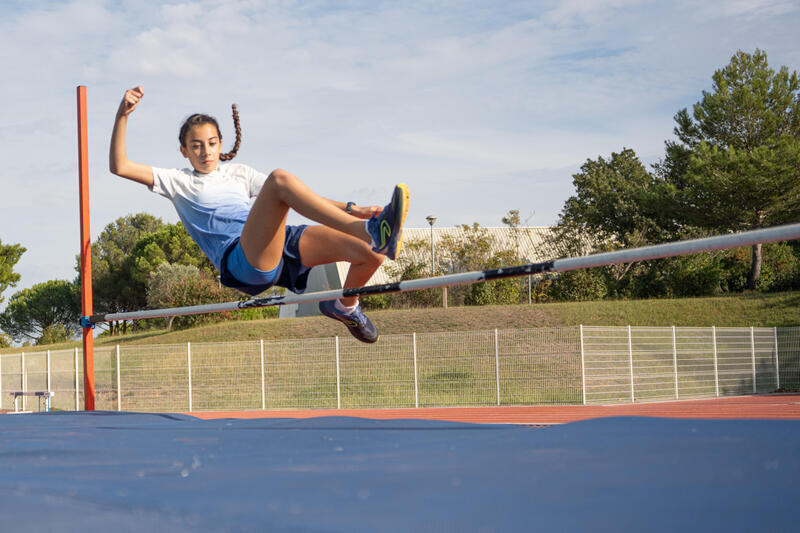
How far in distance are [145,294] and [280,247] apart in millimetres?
38602

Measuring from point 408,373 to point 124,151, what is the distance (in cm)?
1040

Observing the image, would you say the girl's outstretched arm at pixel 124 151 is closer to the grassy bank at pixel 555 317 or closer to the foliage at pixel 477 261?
the grassy bank at pixel 555 317

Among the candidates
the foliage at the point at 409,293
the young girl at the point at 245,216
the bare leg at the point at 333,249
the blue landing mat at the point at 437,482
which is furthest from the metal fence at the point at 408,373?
the blue landing mat at the point at 437,482

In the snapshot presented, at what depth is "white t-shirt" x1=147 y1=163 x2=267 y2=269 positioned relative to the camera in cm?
404

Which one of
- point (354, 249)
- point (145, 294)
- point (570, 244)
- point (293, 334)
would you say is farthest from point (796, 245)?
point (145, 294)

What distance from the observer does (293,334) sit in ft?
70.1

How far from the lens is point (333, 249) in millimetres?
3873

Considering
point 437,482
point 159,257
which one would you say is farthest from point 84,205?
point 159,257

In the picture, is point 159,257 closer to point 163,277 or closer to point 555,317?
point 163,277

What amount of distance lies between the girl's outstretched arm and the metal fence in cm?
957

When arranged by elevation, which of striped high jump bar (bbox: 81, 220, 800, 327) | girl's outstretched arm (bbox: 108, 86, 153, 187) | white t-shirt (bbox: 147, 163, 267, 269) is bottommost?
striped high jump bar (bbox: 81, 220, 800, 327)

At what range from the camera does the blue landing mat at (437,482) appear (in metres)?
1.59

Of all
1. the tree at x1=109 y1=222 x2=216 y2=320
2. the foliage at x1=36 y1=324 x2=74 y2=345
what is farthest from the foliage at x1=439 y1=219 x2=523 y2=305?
the foliage at x1=36 y1=324 x2=74 y2=345

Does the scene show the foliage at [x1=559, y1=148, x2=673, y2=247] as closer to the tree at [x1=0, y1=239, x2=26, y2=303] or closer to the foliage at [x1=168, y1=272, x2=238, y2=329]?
the foliage at [x1=168, y1=272, x2=238, y2=329]
